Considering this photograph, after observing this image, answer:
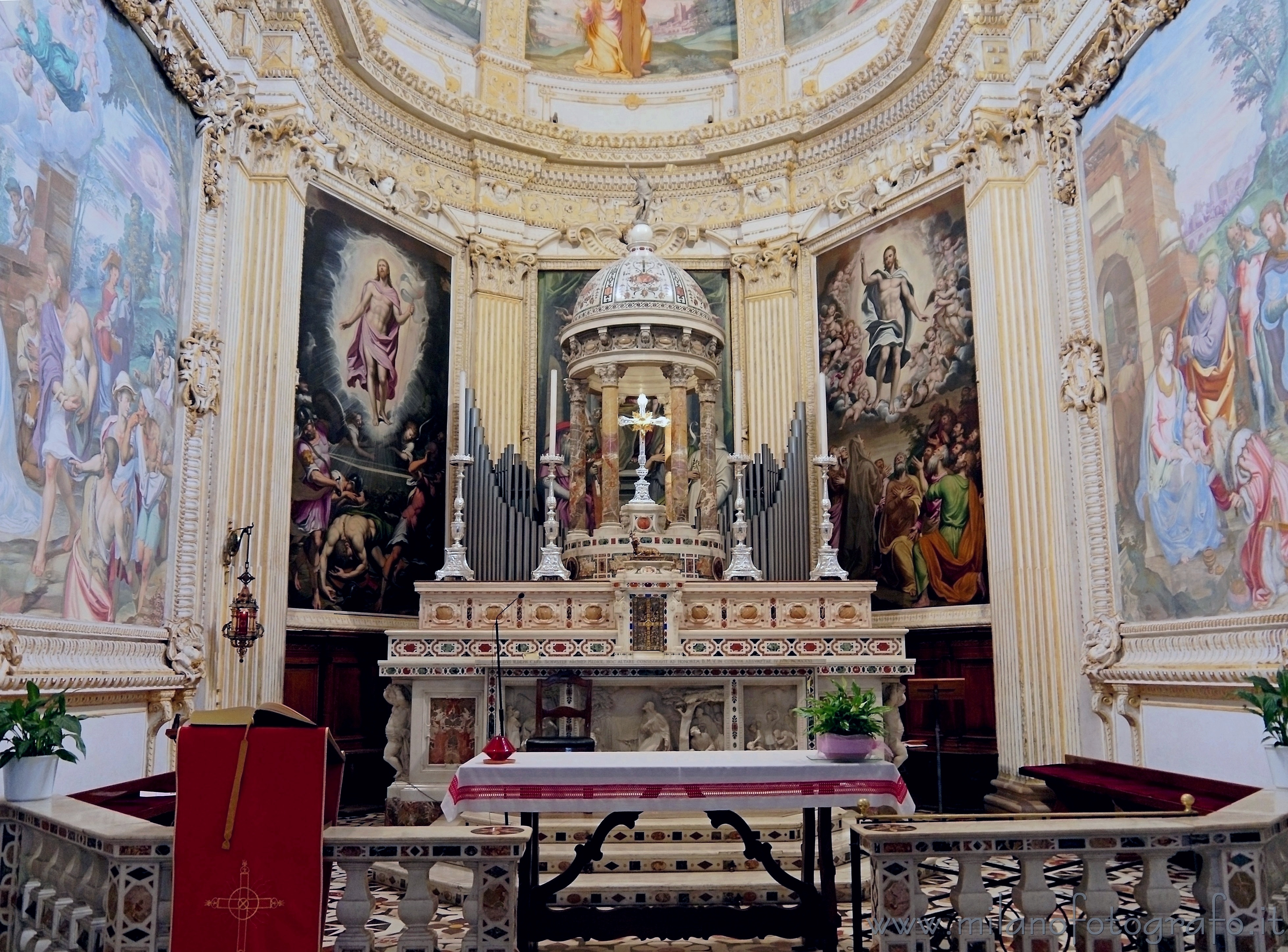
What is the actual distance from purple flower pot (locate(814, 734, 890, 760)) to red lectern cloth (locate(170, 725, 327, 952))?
250 centimetres

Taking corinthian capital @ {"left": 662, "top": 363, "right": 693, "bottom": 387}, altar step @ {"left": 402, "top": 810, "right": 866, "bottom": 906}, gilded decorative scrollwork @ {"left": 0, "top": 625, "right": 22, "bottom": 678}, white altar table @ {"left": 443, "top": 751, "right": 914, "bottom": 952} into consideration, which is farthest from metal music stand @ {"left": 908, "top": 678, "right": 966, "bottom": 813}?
gilded decorative scrollwork @ {"left": 0, "top": 625, "right": 22, "bottom": 678}

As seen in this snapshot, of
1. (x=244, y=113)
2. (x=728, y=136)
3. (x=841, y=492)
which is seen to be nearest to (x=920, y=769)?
(x=841, y=492)

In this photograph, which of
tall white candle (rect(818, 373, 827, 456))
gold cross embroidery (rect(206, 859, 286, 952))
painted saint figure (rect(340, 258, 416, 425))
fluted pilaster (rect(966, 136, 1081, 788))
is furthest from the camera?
painted saint figure (rect(340, 258, 416, 425))

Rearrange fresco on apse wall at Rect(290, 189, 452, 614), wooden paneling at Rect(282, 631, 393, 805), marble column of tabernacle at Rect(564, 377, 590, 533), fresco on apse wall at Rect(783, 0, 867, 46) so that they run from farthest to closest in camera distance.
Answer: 1. fresco on apse wall at Rect(783, 0, 867, 46)
2. marble column of tabernacle at Rect(564, 377, 590, 533)
3. fresco on apse wall at Rect(290, 189, 452, 614)
4. wooden paneling at Rect(282, 631, 393, 805)

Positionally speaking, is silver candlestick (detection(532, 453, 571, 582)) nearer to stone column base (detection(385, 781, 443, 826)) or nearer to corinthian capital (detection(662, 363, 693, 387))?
corinthian capital (detection(662, 363, 693, 387))

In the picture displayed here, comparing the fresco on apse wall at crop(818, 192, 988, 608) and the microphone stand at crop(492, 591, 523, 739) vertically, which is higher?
the fresco on apse wall at crop(818, 192, 988, 608)

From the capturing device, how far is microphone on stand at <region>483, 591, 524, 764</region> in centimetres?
545

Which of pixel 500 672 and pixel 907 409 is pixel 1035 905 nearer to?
pixel 500 672

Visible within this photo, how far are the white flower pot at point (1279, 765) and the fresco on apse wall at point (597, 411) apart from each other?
295 inches

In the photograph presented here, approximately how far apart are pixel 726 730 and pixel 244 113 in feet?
24.2

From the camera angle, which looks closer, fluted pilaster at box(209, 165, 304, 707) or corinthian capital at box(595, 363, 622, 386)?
fluted pilaster at box(209, 165, 304, 707)

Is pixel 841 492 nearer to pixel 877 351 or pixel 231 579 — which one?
pixel 877 351

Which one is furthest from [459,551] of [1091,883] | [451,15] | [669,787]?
[451,15]

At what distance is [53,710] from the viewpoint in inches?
196
